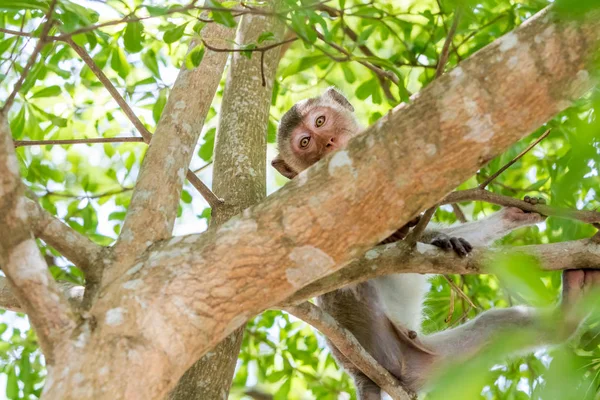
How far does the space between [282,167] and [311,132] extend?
1.46 ft

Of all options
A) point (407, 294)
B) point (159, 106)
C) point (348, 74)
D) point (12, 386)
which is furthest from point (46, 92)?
point (407, 294)

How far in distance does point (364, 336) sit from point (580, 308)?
3418 mm

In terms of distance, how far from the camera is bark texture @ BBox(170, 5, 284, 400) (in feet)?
11.8

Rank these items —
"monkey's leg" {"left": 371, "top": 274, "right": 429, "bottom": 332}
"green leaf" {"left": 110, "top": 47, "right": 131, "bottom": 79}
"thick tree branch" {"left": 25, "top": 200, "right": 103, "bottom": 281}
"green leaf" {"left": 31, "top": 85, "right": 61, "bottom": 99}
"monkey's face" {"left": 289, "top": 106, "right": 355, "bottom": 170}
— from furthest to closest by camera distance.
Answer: "monkey's face" {"left": 289, "top": 106, "right": 355, "bottom": 170} < "monkey's leg" {"left": 371, "top": 274, "right": 429, "bottom": 332} < "green leaf" {"left": 110, "top": 47, "right": 131, "bottom": 79} < "green leaf" {"left": 31, "top": 85, "right": 61, "bottom": 99} < "thick tree branch" {"left": 25, "top": 200, "right": 103, "bottom": 281}

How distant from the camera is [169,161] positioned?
10.0 ft

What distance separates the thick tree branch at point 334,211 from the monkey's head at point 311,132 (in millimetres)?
3052

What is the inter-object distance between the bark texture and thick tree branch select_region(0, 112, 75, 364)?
137cm

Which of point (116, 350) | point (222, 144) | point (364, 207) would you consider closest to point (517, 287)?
point (364, 207)

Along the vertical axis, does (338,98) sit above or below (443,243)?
above

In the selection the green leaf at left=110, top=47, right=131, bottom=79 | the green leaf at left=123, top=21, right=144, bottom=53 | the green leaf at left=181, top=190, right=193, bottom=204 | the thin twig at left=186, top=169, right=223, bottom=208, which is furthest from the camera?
the green leaf at left=181, top=190, right=193, bottom=204

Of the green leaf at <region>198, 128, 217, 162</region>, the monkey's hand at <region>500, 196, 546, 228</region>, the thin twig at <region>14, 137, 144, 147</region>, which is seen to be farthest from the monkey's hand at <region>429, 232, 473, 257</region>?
the green leaf at <region>198, 128, 217, 162</region>

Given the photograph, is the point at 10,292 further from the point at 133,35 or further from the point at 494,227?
the point at 494,227

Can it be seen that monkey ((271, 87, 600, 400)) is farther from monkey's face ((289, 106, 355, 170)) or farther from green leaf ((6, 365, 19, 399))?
green leaf ((6, 365, 19, 399))

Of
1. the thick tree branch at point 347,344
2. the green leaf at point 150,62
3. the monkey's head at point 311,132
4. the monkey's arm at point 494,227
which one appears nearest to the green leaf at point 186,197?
the monkey's head at point 311,132
